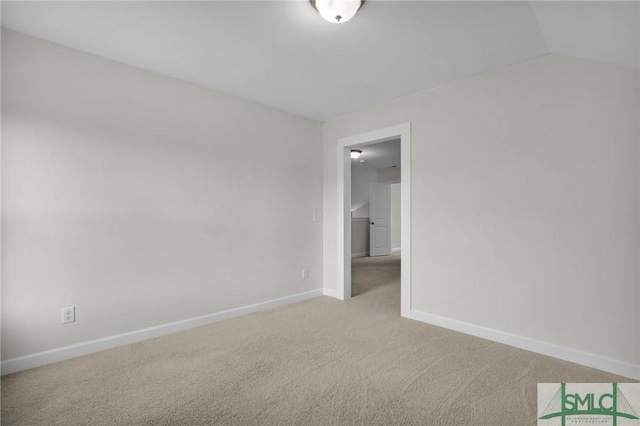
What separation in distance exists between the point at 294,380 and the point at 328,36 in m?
2.36

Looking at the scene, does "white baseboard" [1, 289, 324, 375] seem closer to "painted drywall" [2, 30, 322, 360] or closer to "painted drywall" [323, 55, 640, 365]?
"painted drywall" [2, 30, 322, 360]

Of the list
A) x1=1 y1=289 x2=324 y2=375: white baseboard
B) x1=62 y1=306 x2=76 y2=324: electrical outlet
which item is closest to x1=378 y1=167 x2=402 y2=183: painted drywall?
x1=1 y1=289 x2=324 y2=375: white baseboard

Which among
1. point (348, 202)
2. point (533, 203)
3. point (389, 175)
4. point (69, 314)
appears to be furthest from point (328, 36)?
point (389, 175)

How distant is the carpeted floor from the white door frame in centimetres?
62

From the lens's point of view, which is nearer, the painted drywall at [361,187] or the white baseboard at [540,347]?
the white baseboard at [540,347]

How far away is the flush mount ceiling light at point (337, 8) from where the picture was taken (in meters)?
1.73

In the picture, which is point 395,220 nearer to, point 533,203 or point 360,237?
point 360,237

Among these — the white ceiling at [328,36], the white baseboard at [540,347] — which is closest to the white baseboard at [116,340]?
the white baseboard at [540,347]

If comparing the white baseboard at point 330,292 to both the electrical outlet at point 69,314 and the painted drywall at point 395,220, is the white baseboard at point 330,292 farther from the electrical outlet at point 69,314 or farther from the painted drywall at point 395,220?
the painted drywall at point 395,220

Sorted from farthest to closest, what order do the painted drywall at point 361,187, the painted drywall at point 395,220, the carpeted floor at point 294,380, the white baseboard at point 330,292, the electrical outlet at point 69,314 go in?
the painted drywall at point 395,220 → the painted drywall at point 361,187 → the white baseboard at point 330,292 → the electrical outlet at point 69,314 → the carpeted floor at point 294,380

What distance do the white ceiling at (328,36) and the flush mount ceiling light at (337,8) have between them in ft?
0.32

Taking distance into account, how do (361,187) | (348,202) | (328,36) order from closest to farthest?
(328,36)
(348,202)
(361,187)

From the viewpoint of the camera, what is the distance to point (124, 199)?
2.49 meters

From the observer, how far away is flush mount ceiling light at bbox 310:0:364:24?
1.73 m
